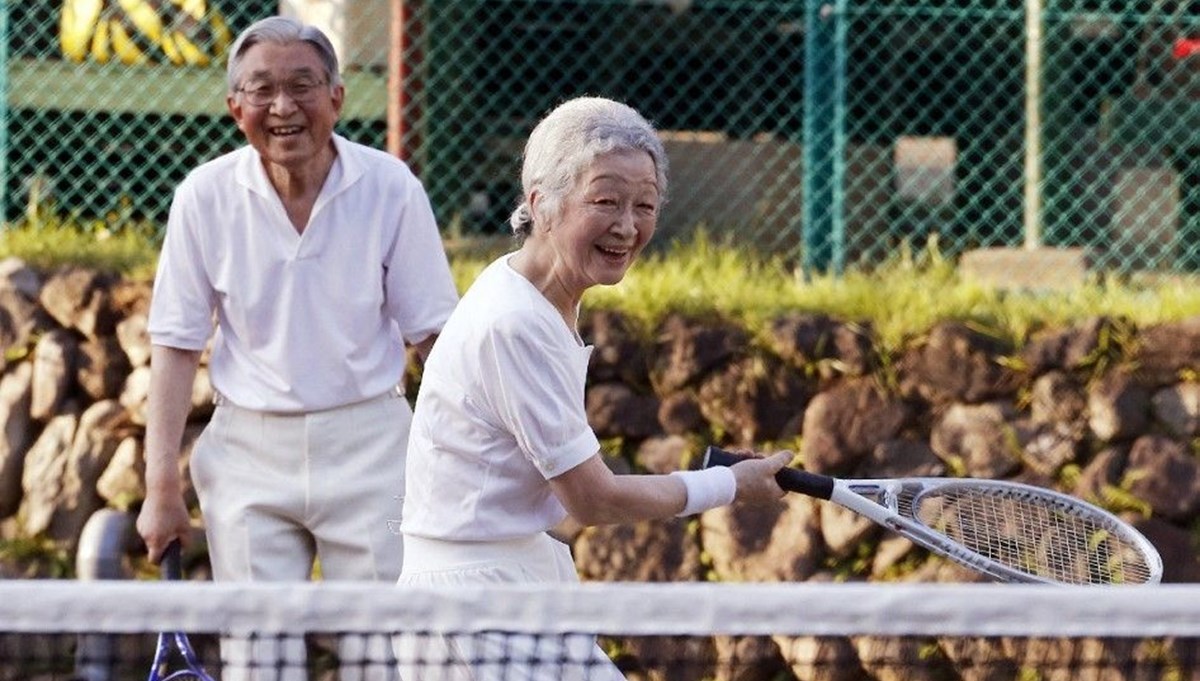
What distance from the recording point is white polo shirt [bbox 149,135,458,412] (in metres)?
4.80

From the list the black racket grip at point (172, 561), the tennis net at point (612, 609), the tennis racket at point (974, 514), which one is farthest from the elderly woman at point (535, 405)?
the black racket grip at point (172, 561)

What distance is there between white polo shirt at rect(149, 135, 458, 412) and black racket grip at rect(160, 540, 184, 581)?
35cm

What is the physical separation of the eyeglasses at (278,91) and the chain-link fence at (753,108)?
8.61ft

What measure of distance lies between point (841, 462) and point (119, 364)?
85.8 inches

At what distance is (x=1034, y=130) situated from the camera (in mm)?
7441

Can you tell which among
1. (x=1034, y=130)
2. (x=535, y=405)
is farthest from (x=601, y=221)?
(x=1034, y=130)

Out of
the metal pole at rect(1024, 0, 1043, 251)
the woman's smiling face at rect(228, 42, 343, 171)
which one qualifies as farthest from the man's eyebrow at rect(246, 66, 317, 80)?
the metal pole at rect(1024, 0, 1043, 251)

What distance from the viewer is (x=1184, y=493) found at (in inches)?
257

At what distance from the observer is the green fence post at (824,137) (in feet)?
24.1

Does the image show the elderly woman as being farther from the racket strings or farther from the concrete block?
the concrete block

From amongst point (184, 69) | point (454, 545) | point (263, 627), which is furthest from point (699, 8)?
point (263, 627)

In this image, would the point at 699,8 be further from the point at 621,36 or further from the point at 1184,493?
the point at 1184,493

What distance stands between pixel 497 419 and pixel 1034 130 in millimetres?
4203

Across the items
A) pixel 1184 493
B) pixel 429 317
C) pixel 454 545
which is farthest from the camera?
pixel 1184 493
